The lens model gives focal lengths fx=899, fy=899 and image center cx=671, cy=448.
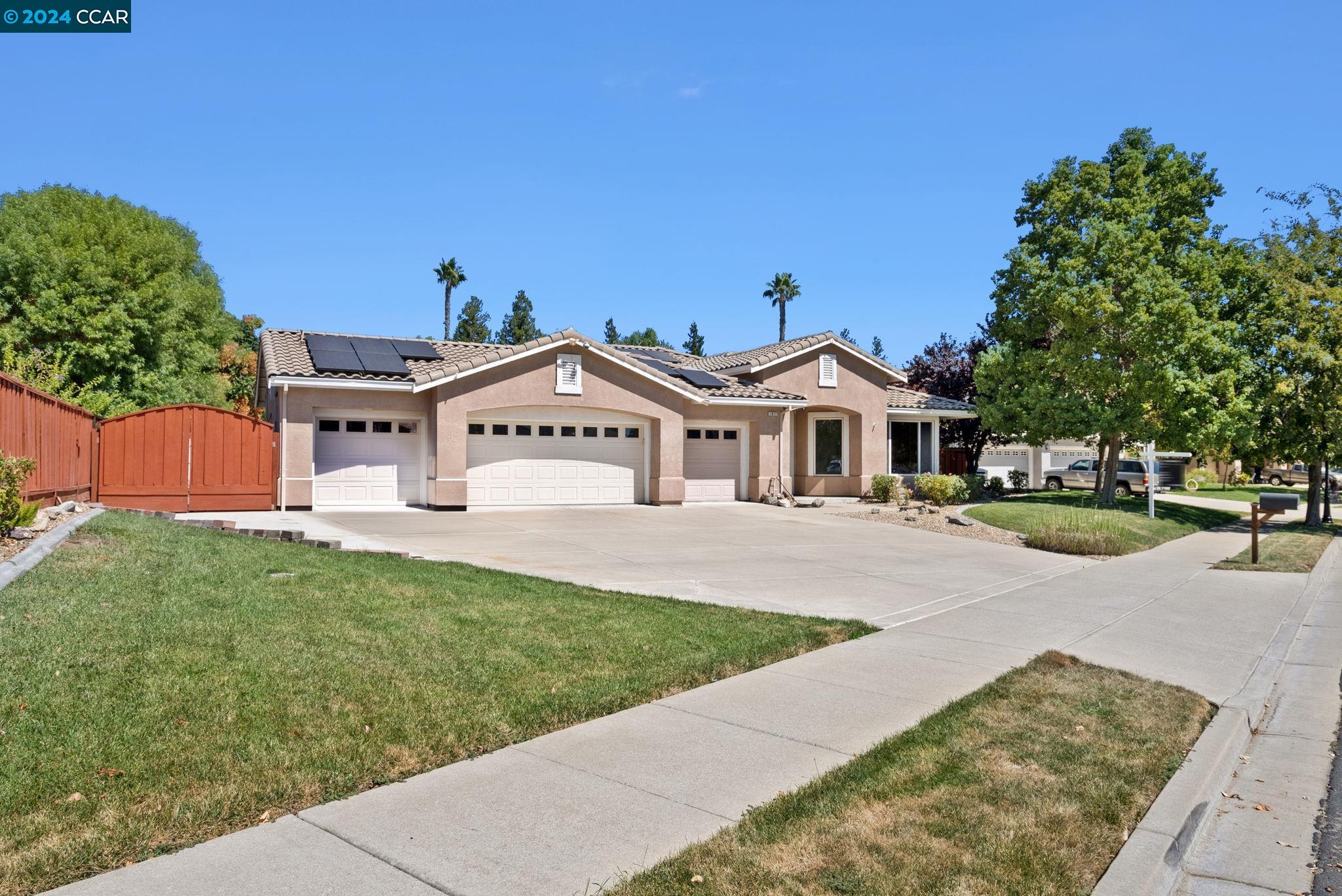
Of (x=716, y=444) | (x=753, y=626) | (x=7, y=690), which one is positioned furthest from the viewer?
(x=716, y=444)

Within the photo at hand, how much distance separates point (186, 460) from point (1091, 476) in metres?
34.8

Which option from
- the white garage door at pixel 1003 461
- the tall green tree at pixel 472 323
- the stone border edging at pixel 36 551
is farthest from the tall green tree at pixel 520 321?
the stone border edging at pixel 36 551

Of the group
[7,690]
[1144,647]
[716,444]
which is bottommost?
[1144,647]

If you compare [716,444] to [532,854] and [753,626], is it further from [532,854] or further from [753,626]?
[532,854]

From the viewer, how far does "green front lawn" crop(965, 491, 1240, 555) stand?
17.7 m

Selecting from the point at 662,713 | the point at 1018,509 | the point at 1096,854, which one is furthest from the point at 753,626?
the point at 1018,509

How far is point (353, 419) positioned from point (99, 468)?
18.5ft

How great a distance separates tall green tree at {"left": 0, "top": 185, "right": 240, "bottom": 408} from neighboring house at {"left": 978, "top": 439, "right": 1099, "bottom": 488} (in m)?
33.9

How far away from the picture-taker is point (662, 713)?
5895mm

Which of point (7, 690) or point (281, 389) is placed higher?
point (281, 389)

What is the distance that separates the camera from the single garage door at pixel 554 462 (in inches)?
902

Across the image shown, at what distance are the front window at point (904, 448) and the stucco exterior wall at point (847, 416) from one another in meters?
1.63

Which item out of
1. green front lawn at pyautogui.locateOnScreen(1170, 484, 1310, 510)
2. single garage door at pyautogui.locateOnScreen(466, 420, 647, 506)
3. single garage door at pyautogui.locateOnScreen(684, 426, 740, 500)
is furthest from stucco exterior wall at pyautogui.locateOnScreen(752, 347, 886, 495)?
green front lawn at pyautogui.locateOnScreen(1170, 484, 1310, 510)

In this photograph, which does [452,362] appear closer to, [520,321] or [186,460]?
[186,460]
